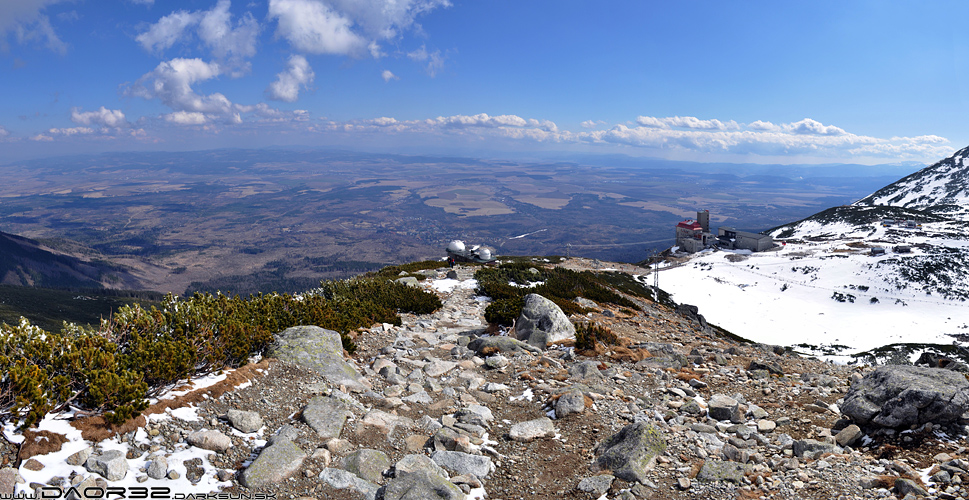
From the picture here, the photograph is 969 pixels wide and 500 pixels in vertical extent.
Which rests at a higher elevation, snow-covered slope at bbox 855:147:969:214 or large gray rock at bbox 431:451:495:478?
snow-covered slope at bbox 855:147:969:214

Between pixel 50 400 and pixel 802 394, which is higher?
pixel 50 400

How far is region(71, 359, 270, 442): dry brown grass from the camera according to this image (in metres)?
5.20

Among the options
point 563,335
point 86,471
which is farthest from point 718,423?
point 86,471

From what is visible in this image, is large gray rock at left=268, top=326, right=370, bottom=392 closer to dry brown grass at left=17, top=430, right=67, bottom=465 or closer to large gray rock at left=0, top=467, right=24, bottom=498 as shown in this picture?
dry brown grass at left=17, top=430, right=67, bottom=465

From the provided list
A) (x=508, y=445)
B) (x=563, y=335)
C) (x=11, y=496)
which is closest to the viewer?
(x=11, y=496)

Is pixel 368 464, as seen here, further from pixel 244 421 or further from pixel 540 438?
pixel 540 438

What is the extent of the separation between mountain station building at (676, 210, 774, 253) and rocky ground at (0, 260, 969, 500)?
8566 centimetres

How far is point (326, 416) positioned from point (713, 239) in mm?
100365

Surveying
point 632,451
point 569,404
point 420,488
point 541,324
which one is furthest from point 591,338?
point 420,488

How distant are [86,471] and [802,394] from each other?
10.9m

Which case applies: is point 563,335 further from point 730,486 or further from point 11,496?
point 11,496

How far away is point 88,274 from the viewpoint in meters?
183

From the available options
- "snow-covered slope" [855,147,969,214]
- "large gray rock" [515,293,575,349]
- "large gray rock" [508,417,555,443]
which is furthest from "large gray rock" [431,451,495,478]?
"snow-covered slope" [855,147,969,214]

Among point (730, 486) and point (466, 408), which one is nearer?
point (730, 486)
